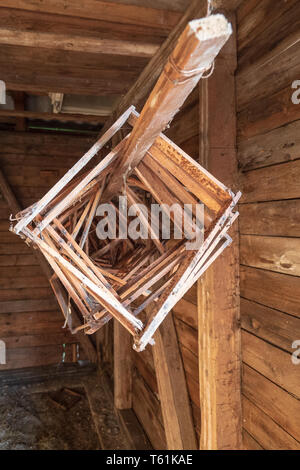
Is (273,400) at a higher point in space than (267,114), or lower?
lower

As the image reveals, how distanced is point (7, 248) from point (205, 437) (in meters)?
3.67

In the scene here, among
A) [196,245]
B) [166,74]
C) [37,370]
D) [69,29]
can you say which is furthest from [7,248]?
[166,74]

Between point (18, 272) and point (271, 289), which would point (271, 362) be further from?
point (18, 272)

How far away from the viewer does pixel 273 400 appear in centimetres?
130

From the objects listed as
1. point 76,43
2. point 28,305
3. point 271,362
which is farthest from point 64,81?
point 28,305

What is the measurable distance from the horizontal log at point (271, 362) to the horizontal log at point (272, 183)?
1.88ft

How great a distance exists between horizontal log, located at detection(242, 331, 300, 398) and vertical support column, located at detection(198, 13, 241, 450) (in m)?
0.07

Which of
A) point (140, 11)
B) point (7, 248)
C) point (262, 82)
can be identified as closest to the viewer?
point (262, 82)

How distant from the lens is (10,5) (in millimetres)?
1624

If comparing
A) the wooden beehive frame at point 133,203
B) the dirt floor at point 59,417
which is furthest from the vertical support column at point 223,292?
the dirt floor at point 59,417

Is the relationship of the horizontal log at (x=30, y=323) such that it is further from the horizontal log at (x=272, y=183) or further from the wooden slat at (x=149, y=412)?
the horizontal log at (x=272, y=183)

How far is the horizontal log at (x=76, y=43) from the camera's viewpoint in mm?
1817

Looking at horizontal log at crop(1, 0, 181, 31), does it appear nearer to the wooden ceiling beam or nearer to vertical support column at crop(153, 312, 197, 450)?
the wooden ceiling beam

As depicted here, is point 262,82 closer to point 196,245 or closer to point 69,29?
point 196,245
